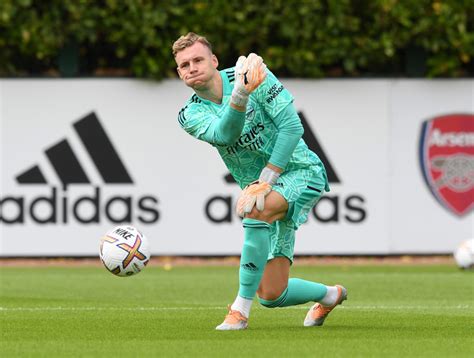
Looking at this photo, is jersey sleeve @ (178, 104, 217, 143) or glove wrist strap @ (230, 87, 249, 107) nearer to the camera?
glove wrist strap @ (230, 87, 249, 107)

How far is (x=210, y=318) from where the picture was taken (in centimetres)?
1025

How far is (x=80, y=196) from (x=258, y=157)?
965 centimetres

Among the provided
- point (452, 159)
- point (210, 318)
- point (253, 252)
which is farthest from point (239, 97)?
point (452, 159)

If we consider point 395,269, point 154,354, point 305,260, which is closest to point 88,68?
point 305,260

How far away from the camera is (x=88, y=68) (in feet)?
65.2

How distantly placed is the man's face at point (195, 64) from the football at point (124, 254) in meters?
1.63

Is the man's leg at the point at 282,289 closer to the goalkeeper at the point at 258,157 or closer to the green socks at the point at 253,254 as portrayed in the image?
the goalkeeper at the point at 258,157

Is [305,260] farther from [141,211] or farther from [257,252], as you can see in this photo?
[257,252]

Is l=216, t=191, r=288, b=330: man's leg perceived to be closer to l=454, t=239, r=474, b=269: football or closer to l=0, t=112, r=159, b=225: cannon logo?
l=454, t=239, r=474, b=269: football

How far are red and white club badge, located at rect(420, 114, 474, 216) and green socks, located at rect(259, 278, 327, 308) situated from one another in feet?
31.8

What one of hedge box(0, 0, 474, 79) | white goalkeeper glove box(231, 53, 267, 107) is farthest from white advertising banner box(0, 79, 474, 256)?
white goalkeeper glove box(231, 53, 267, 107)

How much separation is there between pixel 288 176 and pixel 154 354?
6.69ft

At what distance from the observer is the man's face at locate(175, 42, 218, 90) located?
9039 mm

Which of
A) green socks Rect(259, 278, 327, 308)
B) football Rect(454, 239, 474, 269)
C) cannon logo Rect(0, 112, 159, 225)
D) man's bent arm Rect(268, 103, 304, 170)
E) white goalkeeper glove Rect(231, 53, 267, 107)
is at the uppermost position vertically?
white goalkeeper glove Rect(231, 53, 267, 107)
